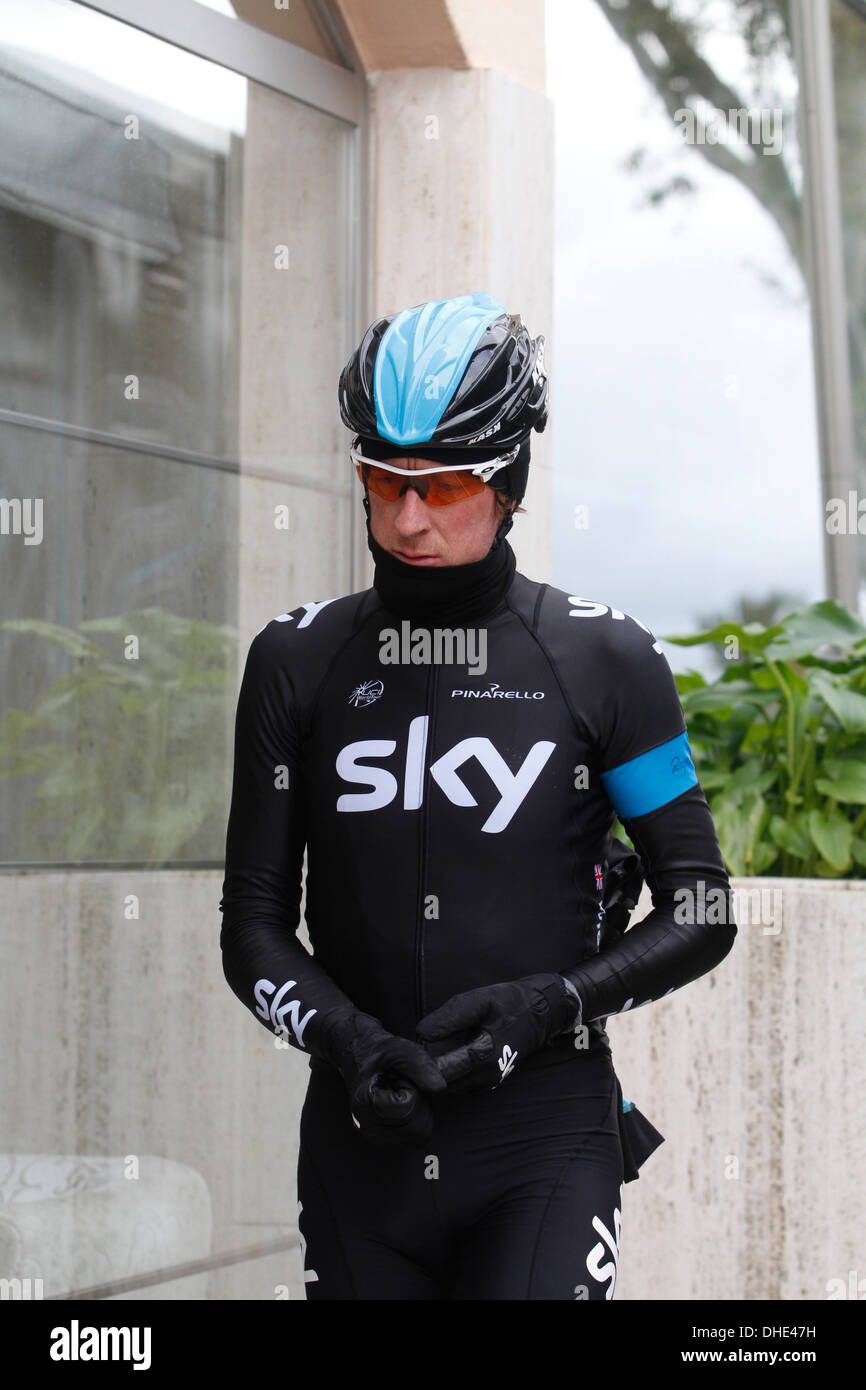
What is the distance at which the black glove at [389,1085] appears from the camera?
1.83 meters

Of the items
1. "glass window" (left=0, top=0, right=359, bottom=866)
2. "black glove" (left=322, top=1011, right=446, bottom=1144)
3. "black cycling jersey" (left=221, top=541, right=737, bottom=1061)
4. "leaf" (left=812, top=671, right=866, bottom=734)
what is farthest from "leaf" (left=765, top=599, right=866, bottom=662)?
"black glove" (left=322, top=1011, right=446, bottom=1144)

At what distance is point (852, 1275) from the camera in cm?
397

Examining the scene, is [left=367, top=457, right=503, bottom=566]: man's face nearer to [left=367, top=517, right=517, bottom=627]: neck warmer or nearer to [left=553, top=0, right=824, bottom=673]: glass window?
[left=367, top=517, right=517, bottom=627]: neck warmer

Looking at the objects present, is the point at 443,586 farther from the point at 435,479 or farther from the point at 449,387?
the point at 449,387

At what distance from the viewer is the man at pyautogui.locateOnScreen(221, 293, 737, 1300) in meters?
2.03

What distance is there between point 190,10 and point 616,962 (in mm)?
3061

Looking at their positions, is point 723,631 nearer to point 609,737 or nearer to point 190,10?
point 190,10

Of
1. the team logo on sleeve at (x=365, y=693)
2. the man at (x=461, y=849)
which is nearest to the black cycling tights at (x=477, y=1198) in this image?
the man at (x=461, y=849)

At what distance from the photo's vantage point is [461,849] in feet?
6.94

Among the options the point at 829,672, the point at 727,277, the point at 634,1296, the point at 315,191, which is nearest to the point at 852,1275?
the point at 634,1296

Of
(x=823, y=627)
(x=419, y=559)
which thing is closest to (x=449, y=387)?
(x=419, y=559)

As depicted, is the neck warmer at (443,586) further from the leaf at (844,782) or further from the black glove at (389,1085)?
the leaf at (844,782)

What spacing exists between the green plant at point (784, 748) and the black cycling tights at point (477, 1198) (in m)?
2.42

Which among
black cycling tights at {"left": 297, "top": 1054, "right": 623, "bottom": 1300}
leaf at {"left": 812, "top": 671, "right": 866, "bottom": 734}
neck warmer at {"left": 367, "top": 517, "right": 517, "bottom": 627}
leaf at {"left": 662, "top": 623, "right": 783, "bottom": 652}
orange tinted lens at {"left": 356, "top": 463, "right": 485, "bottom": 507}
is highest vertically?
leaf at {"left": 662, "top": 623, "right": 783, "bottom": 652}
